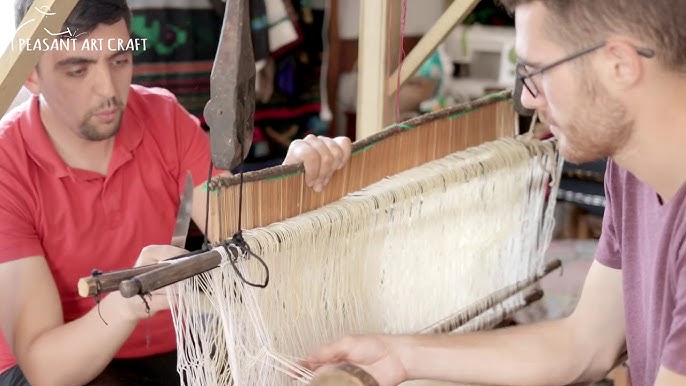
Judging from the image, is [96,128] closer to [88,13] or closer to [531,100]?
[88,13]

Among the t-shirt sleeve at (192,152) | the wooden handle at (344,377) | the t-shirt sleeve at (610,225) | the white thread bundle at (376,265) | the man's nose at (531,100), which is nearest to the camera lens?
the wooden handle at (344,377)

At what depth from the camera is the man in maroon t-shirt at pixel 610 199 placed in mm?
1201

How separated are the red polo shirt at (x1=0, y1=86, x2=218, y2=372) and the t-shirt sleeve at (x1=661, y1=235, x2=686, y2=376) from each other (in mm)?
1080

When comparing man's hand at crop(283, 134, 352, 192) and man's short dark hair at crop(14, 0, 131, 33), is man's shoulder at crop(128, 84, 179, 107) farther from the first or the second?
man's hand at crop(283, 134, 352, 192)

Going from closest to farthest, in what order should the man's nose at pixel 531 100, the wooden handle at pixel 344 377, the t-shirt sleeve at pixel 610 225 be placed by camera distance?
the wooden handle at pixel 344 377 < the man's nose at pixel 531 100 < the t-shirt sleeve at pixel 610 225

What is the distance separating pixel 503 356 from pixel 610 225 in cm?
30

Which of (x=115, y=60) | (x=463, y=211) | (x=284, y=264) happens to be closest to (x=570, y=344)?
(x=463, y=211)

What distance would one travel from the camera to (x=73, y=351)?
151 centimetres

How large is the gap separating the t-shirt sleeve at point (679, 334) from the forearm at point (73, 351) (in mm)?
846

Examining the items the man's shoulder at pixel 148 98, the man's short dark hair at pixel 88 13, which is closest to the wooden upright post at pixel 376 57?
the man's shoulder at pixel 148 98

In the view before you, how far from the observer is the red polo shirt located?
1664mm

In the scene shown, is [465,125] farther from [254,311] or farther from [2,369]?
[2,369]

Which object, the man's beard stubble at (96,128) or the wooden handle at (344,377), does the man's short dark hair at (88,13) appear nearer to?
the man's beard stubble at (96,128)

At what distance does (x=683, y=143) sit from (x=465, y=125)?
0.56 metres
